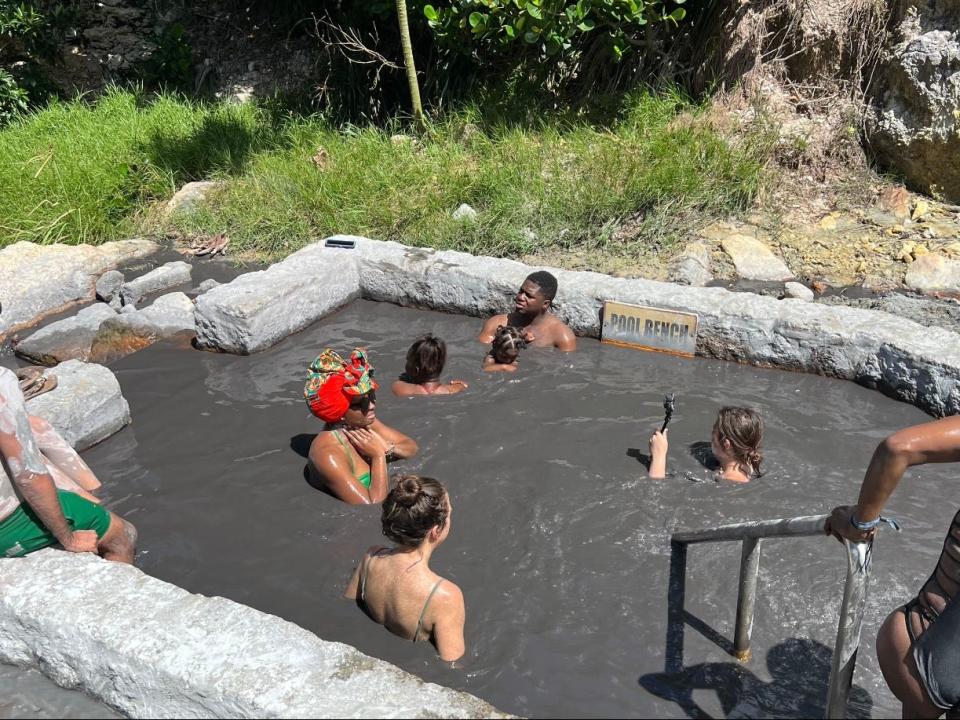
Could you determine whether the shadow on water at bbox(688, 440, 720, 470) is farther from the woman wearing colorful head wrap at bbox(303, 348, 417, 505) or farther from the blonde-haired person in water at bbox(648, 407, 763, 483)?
the woman wearing colorful head wrap at bbox(303, 348, 417, 505)

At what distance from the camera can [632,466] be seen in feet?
15.9

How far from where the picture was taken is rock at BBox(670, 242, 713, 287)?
7.45m

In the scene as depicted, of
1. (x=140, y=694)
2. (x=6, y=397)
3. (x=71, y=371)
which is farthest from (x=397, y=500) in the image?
(x=71, y=371)

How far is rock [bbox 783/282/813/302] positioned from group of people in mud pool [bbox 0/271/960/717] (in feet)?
6.86

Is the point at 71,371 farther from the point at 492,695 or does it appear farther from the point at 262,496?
the point at 492,695

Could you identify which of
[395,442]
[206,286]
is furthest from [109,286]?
[395,442]

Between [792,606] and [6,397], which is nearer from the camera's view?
[6,397]

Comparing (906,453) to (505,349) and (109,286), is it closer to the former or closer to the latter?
(505,349)

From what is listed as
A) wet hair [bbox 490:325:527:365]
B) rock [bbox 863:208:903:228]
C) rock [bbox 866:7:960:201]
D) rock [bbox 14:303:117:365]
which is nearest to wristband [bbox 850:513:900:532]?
wet hair [bbox 490:325:527:365]

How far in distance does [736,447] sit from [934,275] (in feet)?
12.6

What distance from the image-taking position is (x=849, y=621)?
244cm

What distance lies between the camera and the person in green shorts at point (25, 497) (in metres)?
3.26

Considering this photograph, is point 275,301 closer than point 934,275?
Yes

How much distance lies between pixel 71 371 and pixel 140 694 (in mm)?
2987
